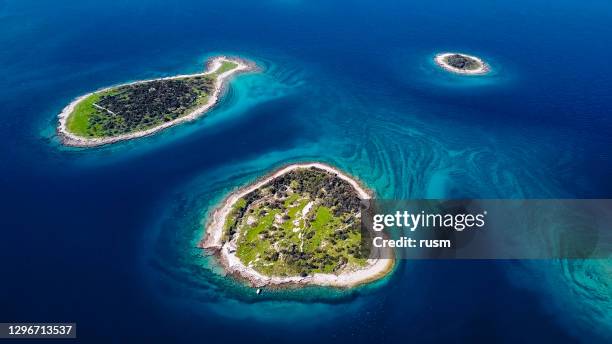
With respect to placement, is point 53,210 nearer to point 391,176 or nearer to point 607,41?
point 391,176

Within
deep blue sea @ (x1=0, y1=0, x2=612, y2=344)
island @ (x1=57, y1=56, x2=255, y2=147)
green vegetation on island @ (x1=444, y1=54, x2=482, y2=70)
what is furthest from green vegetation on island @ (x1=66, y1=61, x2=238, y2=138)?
green vegetation on island @ (x1=444, y1=54, x2=482, y2=70)

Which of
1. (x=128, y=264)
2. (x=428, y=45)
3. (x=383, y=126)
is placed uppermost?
(x=428, y=45)

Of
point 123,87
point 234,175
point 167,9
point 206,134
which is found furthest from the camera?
point 167,9

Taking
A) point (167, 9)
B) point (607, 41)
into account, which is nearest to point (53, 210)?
point (167, 9)

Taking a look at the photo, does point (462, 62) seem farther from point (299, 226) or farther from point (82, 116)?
point (82, 116)

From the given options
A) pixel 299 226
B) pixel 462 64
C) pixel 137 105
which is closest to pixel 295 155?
pixel 299 226

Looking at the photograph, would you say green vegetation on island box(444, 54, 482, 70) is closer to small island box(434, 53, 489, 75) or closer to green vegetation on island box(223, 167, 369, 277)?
small island box(434, 53, 489, 75)

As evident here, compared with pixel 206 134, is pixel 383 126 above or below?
above

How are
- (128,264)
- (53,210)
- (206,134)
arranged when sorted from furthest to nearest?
(206,134), (53,210), (128,264)
